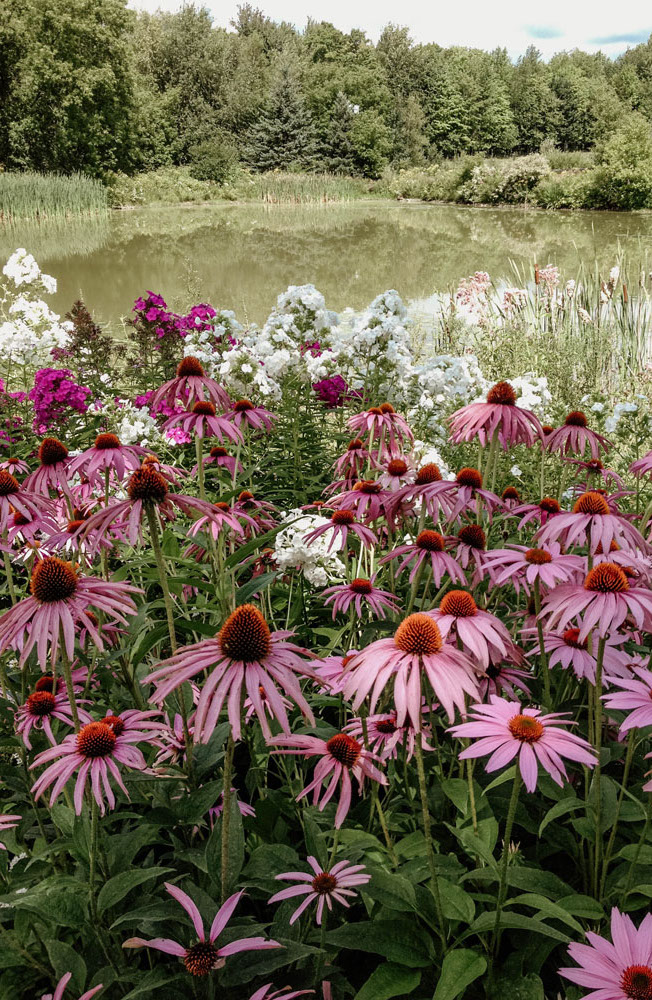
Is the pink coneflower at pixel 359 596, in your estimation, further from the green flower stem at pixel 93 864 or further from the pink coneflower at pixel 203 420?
the green flower stem at pixel 93 864

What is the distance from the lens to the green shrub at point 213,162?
30.8m

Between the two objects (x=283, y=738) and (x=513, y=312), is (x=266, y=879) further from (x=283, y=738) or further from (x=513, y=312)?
(x=513, y=312)

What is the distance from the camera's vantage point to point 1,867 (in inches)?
42.6

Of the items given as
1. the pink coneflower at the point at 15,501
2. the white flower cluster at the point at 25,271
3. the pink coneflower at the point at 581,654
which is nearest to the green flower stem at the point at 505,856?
the pink coneflower at the point at 581,654

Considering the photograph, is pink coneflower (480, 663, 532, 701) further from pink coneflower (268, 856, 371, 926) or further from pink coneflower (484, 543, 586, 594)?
pink coneflower (268, 856, 371, 926)

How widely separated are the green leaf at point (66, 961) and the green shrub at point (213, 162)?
32685 millimetres

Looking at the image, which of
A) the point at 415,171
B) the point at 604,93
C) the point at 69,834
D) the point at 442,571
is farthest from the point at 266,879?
the point at 604,93

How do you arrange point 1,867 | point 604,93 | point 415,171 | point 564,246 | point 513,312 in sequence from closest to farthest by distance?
point 1,867 → point 513,312 → point 564,246 → point 415,171 → point 604,93

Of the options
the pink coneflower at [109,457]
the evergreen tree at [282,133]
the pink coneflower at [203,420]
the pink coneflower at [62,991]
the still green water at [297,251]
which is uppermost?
the evergreen tree at [282,133]

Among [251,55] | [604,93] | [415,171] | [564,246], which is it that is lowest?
[564,246]

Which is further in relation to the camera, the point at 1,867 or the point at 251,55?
the point at 251,55

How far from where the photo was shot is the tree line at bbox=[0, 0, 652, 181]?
24797 mm

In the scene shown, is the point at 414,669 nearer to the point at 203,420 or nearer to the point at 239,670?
the point at 239,670

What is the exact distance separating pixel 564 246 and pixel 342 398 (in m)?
10.8
